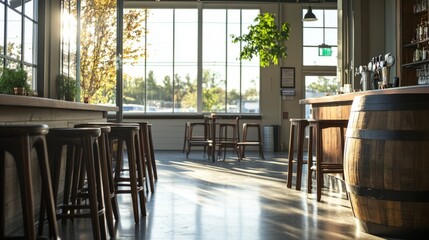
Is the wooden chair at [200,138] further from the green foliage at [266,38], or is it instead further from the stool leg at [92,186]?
the stool leg at [92,186]

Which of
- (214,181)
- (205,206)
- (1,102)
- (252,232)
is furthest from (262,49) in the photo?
(1,102)

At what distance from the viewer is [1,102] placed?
2418 millimetres

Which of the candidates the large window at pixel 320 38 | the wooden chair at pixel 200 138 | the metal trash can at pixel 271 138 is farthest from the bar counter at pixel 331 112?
the large window at pixel 320 38

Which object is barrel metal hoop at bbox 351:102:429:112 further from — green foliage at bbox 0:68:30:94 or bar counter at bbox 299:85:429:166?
green foliage at bbox 0:68:30:94

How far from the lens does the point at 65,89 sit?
579 centimetres

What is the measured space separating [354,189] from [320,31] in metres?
10.4

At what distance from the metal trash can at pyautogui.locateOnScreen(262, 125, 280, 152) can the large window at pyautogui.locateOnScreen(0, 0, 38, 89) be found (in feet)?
24.7

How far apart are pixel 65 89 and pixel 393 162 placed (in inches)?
155

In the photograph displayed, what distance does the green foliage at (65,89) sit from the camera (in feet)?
18.9

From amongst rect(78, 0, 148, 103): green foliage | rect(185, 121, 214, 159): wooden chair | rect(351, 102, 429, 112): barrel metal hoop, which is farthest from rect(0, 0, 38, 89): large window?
rect(185, 121, 214, 159): wooden chair

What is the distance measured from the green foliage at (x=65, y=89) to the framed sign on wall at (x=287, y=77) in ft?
25.4

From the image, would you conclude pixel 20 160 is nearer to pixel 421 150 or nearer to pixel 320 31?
pixel 421 150

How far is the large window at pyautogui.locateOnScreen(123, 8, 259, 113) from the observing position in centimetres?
1312

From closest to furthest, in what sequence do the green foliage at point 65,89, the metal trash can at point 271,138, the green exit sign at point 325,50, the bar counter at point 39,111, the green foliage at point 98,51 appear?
the bar counter at point 39,111
the green foliage at point 65,89
the green foliage at point 98,51
the metal trash can at point 271,138
the green exit sign at point 325,50
